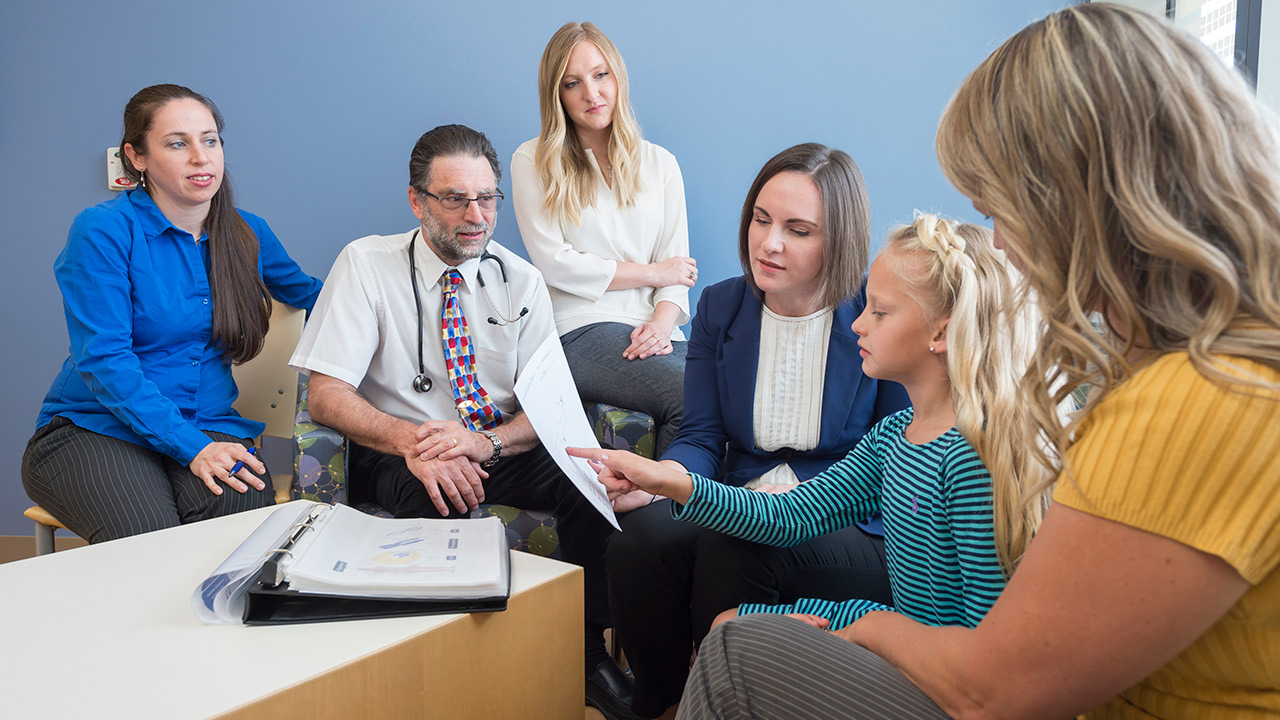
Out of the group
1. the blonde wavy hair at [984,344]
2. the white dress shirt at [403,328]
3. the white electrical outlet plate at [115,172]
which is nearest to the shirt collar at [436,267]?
the white dress shirt at [403,328]

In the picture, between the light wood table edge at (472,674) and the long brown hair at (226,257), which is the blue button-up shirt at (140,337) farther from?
the light wood table edge at (472,674)

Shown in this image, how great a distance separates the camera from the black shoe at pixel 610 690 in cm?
155

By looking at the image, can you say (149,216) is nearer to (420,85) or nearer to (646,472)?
(420,85)

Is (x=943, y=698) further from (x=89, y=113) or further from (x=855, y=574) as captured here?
(x=89, y=113)

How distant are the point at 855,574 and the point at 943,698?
0.65m

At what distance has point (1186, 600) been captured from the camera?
52 cm

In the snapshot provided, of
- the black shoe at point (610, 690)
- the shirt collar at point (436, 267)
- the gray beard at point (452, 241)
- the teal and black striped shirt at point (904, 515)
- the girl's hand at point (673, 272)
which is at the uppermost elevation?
the gray beard at point (452, 241)

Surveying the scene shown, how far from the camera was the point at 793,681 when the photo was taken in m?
0.71

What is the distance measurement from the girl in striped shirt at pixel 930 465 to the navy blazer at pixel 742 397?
31 centimetres

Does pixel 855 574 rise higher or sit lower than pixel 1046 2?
lower

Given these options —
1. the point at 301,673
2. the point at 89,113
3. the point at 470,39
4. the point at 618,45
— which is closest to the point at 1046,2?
the point at 618,45

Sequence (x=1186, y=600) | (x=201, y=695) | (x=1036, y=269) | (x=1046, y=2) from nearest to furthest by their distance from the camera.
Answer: (x=1186, y=600) → (x=1036, y=269) → (x=201, y=695) → (x=1046, y=2)

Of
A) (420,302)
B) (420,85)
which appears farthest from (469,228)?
(420,85)

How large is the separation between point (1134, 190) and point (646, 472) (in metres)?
0.78
